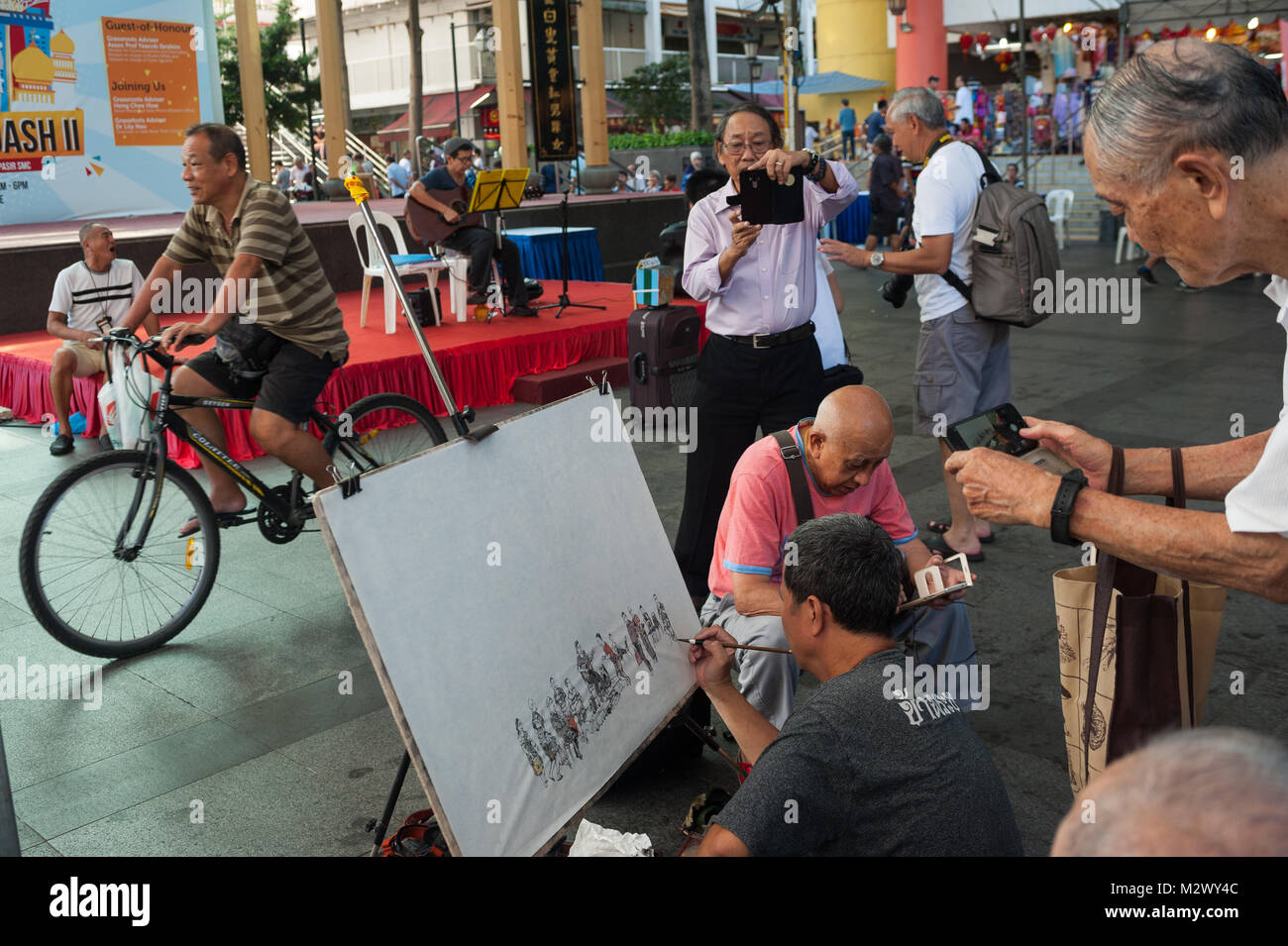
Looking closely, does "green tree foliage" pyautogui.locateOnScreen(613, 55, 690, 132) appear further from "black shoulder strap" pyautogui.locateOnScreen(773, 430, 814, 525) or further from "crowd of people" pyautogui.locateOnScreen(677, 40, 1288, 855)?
"crowd of people" pyautogui.locateOnScreen(677, 40, 1288, 855)

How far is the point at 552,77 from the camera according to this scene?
15.4m

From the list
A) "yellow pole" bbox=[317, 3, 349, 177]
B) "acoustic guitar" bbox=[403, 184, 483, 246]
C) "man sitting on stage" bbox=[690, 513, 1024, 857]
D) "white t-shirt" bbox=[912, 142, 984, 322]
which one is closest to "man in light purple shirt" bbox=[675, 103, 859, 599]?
"white t-shirt" bbox=[912, 142, 984, 322]

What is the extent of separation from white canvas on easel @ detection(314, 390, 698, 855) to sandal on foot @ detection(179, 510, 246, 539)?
2.16m

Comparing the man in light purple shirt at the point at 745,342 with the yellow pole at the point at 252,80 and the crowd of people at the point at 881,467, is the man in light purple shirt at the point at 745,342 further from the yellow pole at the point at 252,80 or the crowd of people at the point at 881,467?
the yellow pole at the point at 252,80

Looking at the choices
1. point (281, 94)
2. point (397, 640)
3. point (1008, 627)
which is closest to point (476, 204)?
point (1008, 627)

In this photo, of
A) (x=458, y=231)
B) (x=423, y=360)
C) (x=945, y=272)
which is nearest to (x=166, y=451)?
(x=945, y=272)

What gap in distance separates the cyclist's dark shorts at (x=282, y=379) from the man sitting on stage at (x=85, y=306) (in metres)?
2.43

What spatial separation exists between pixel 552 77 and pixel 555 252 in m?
4.75

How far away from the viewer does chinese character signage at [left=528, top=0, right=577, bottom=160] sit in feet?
49.9

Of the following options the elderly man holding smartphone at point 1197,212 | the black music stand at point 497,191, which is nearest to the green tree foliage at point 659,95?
the black music stand at point 497,191

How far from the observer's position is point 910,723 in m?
1.83

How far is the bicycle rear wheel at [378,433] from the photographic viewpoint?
187 inches
